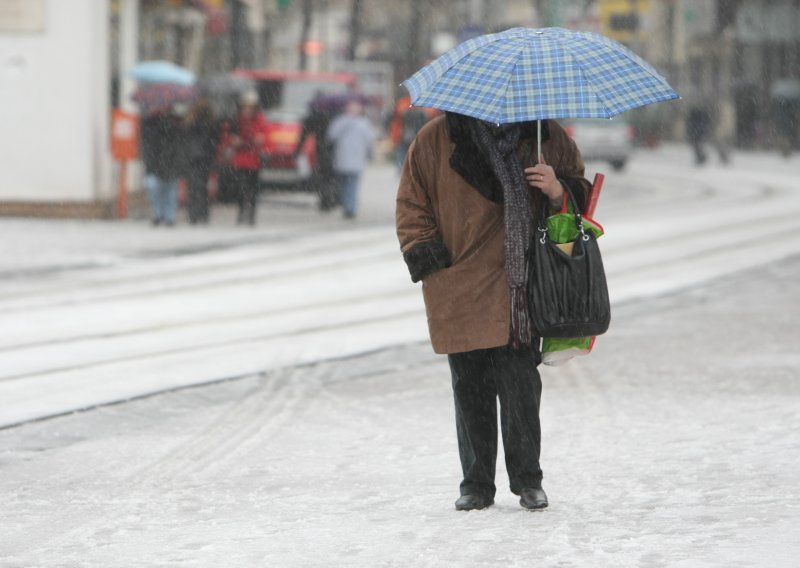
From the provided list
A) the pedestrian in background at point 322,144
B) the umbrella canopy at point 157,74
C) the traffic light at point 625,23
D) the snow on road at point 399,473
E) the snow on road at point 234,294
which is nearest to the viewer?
the snow on road at point 399,473

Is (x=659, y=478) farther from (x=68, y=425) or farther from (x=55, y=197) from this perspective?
(x=55, y=197)

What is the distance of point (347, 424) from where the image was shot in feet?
27.0

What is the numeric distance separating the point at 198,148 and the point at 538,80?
16.1 meters

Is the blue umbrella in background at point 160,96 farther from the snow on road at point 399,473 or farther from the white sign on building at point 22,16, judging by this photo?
the snow on road at point 399,473

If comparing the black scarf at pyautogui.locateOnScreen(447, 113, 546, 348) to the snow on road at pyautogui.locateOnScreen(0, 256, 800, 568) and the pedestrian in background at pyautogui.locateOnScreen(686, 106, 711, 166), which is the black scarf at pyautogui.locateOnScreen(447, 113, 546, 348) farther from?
the pedestrian in background at pyautogui.locateOnScreen(686, 106, 711, 166)

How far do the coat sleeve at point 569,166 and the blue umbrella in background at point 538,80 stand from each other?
0.24 m

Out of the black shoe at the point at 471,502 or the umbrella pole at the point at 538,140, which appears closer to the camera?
the umbrella pole at the point at 538,140

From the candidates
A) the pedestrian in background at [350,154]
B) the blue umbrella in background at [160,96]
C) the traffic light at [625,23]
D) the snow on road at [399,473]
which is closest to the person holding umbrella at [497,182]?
the snow on road at [399,473]

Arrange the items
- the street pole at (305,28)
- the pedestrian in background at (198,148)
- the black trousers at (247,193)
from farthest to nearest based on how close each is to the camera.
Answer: the street pole at (305,28), the black trousers at (247,193), the pedestrian in background at (198,148)

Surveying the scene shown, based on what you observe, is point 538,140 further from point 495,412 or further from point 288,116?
point 288,116

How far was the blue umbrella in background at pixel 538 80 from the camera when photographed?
5.75 m

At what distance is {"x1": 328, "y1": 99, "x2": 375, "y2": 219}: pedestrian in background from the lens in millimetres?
23547

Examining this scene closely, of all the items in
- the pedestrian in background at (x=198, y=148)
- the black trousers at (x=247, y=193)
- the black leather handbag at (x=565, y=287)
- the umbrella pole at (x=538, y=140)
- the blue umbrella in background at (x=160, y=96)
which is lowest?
the black trousers at (x=247, y=193)

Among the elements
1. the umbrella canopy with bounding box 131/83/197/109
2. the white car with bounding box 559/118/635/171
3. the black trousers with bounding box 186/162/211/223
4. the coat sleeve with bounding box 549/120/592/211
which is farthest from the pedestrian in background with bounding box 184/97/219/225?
the white car with bounding box 559/118/635/171
